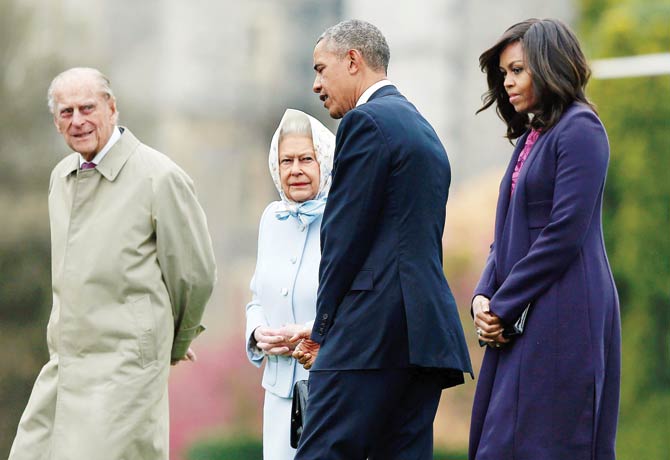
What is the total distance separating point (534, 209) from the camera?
15.5 ft

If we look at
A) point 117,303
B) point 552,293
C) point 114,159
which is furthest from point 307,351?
point 114,159

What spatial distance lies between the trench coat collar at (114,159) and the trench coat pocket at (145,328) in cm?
50

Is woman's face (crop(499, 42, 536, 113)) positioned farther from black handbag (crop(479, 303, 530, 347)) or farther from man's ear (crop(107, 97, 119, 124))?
man's ear (crop(107, 97, 119, 124))

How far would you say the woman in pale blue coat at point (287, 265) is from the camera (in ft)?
16.7

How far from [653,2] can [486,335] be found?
325 inches

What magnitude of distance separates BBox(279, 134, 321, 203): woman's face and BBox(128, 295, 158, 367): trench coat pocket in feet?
2.34

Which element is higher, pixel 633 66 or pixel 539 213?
pixel 633 66

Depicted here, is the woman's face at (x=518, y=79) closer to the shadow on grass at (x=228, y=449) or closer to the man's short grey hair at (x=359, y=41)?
the man's short grey hair at (x=359, y=41)

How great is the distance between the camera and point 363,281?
445 cm

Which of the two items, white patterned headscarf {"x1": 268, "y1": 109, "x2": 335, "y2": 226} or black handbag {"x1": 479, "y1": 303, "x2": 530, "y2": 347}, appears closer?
black handbag {"x1": 479, "y1": 303, "x2": 530, "y2": 347}

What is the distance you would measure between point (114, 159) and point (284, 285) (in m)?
0.90

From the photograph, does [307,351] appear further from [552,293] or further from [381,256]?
[552,293]

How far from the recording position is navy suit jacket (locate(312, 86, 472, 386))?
4.43 metres

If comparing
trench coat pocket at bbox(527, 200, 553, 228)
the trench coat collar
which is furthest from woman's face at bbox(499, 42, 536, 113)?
the trench coat collar
